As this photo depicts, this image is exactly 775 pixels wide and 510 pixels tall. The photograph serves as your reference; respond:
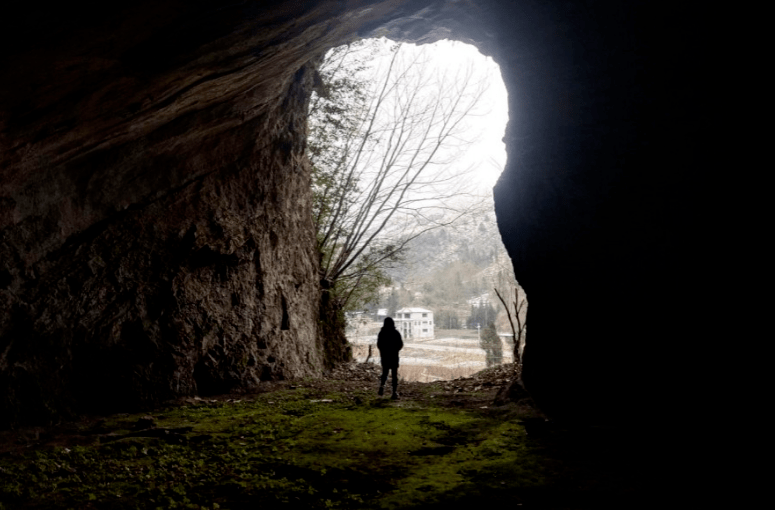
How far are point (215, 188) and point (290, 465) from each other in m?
7.32

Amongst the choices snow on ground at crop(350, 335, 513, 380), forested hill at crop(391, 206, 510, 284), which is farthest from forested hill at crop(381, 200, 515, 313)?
snow on ground at crop(350, 335, 513, 380)

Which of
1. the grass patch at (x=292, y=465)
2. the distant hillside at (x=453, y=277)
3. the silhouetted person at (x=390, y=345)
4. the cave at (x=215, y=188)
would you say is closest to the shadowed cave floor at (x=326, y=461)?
the grass patch at (x=292, y=465)

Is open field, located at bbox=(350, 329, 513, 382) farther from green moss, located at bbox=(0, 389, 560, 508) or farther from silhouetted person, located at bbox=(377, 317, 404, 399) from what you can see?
green moss, located at bbox=(0, 389, 560, 508)

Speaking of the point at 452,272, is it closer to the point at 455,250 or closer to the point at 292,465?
the point at 455,250

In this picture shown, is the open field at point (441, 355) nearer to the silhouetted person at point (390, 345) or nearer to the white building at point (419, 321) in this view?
the white building at point (419, 321)

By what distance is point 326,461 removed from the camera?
5.63 m

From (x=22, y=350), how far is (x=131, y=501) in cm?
417

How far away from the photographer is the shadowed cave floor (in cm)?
455

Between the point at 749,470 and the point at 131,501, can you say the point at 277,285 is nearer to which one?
the point at 131,501

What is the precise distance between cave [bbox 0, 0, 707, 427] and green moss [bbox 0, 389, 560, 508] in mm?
1521

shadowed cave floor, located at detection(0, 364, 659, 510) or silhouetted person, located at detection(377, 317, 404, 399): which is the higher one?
silhouetted person, located at detection(377, 317, 404, 399)

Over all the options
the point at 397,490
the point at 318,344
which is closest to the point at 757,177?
the point at 397,490

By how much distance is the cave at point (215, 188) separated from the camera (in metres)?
6.17

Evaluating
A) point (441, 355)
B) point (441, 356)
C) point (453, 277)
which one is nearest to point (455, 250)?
point (453, 277)
